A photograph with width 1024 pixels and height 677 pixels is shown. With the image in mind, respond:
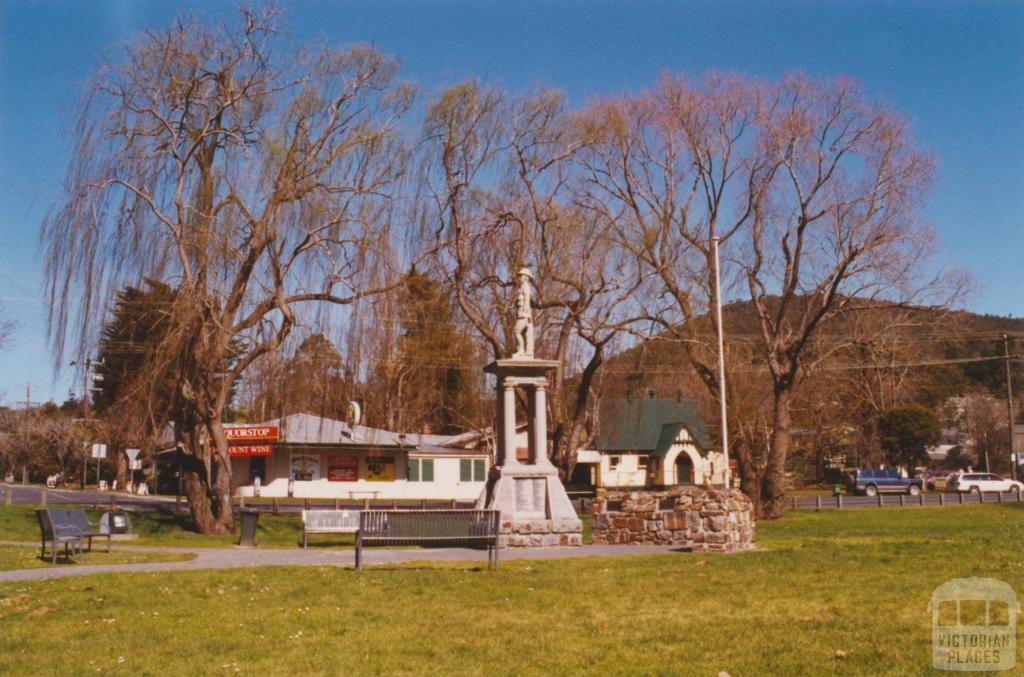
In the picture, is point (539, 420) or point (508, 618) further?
point (539, 420)

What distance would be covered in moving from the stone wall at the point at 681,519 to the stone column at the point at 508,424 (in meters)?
2.26

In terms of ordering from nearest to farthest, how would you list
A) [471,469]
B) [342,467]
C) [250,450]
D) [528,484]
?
[528,484] → [250,450] → [342,467] → [471,469]

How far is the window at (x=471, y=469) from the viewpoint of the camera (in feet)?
190

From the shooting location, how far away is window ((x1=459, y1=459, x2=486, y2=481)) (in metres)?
57.8

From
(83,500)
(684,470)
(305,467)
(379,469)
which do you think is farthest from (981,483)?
(83,500)

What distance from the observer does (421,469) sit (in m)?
56.4

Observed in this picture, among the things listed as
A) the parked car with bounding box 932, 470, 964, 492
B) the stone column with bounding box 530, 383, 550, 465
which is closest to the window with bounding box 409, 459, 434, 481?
the parked car with bounding box 932, 470, 964, 492

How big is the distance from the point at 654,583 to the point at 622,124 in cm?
2334

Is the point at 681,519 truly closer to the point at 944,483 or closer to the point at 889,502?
the point at 889,502

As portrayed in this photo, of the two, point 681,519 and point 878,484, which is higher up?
point 681,519

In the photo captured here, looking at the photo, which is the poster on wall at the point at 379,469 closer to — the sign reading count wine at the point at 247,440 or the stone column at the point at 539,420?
the sign reading count wine at the point at 247,440

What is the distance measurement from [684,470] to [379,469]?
24.8 meters

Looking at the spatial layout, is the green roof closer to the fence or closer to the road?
the fence

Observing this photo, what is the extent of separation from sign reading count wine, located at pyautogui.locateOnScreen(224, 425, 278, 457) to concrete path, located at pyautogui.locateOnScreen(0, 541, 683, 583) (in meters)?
26.9
